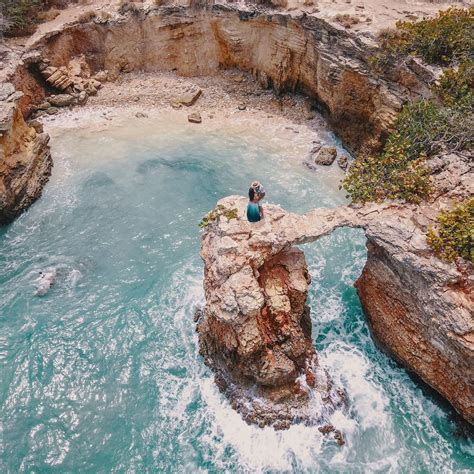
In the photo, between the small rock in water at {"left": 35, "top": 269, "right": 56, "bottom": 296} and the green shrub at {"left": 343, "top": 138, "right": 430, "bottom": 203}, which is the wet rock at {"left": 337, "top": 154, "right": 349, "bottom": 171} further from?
the small rock in water at {"left": 35, "top": 269, "right": 56, "bottom": 296}

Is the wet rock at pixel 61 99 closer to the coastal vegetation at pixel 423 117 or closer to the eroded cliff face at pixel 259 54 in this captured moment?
the eroded cliff face at pixel 259 54

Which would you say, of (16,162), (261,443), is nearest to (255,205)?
(261,443)

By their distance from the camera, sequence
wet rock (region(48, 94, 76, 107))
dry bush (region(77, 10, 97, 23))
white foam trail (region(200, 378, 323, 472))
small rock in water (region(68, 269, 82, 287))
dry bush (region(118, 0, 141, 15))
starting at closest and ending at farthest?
white foam trail (region(200, 378, 323, 472))
small rock in water (region(68, 269, 82, 287))
wet rock (region(48, 94, 76, 107))
dry bush (region(77, 10, 97, 23))
dry bush (region(118, 0, 141, 15))

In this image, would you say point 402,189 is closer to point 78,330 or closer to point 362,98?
point 362,98

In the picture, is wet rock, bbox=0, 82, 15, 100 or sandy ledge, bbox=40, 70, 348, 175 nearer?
wet rock, bbox=0, 82, 15, 100

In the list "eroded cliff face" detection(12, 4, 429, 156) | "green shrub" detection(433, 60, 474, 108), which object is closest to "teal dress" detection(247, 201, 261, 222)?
"green shrub" detection(433, 60, 474, 108)

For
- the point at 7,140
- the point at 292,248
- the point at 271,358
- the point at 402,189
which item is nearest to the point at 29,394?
the point at 271,358

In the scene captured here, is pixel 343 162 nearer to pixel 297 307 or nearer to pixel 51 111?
pixel 297 307
